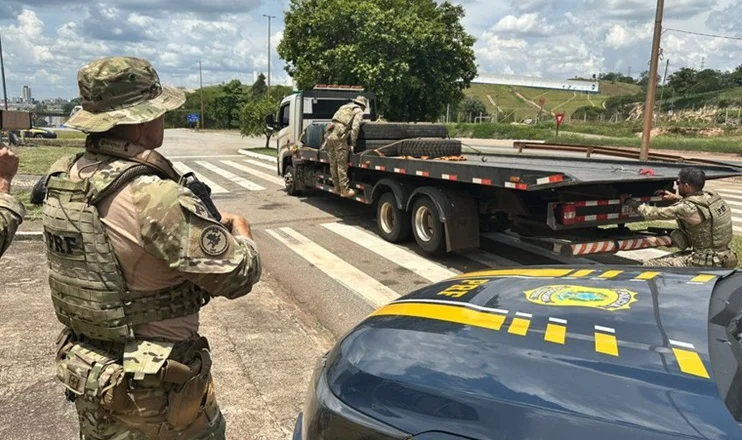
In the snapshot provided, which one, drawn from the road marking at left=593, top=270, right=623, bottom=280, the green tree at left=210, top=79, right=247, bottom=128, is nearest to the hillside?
the green tree at left=210, top=79, right=247, bottom=128

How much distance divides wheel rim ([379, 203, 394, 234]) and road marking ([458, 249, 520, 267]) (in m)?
1.18

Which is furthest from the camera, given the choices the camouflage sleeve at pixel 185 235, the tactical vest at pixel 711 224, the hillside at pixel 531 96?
the hillside at pixel 531 96

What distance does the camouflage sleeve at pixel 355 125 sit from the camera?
8867 millimetres

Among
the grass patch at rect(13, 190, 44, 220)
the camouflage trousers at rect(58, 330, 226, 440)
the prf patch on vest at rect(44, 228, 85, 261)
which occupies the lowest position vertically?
the grass patch at rect(13, 190, 44, 220)

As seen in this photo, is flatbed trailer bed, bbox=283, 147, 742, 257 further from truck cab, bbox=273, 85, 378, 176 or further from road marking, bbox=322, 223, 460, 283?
truck cab, bbox=273, 85, 378, 176

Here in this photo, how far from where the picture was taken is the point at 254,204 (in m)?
11.6

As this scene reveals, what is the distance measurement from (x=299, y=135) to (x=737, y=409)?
1135 cm

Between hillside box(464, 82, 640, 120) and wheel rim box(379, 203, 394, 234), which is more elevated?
hillside box(464, 82, 640, 120)

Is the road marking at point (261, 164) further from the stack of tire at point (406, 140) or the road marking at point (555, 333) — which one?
the road marking at point (555, 333)

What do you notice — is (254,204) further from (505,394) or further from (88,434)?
(505,394)

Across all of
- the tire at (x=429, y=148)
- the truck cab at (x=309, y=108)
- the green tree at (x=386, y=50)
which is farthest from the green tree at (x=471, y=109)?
the tire at (x=429, y=148)

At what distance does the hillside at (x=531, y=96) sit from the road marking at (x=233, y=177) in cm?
10261

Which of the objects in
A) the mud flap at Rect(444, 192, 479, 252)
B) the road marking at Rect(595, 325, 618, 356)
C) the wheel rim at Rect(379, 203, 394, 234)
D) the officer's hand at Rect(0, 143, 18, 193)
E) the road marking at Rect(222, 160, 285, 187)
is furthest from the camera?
the road marking at Rect(222, 160, 285, 187)

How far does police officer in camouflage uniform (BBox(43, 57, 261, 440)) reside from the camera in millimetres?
1840
